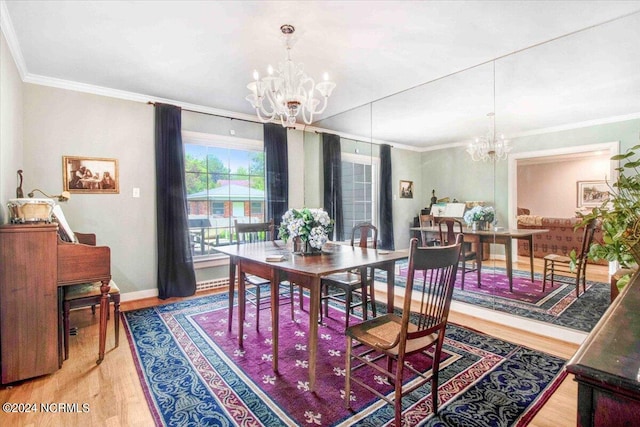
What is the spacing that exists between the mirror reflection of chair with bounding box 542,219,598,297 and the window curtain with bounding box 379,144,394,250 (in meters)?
2.03

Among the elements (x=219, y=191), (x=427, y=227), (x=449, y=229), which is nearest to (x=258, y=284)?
(x=219, y=191)

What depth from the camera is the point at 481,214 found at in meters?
3.65

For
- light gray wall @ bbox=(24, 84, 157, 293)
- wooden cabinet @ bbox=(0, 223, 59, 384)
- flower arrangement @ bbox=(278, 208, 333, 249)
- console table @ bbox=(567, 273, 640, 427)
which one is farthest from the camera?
light gray wall @ bbox=(24, 84, 157, 293)

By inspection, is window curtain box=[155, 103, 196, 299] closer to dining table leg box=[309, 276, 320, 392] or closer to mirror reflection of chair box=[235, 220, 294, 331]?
mirror reflection of chair box=[235, 220, 294, 331]

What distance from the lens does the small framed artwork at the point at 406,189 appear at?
4531 millimetres

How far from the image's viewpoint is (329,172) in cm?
529

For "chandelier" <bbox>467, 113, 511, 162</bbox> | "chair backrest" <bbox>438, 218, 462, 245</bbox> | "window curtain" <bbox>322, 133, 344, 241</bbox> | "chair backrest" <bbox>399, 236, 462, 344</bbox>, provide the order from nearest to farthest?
"chair backrest" <bbox>399, 236, 462, 344</bbox> → "chandelier" <bbox>467, 113, 511, 162</bbox> → "chair backrest" <bbox>438, 218, 462, 245</bbox> → "window curtain" <bbox>322, 133, 344, 241</bbox>

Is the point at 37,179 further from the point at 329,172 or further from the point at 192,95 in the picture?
the point at 329,172

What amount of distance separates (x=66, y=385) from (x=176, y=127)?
9.73 feet

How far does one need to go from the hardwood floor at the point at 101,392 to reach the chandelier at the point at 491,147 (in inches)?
73.9

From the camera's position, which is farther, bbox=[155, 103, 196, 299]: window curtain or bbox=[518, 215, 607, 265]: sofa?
bbox=[155, 103, 196, 299]: window curtain

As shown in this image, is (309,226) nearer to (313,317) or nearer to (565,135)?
(313,317)

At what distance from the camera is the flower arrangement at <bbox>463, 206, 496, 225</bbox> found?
3.61 m

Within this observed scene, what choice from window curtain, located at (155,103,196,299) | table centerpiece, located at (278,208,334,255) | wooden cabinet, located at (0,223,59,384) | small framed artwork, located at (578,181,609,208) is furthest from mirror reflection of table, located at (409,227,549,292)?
wooden cabinet, located at (0,223,59,384)
